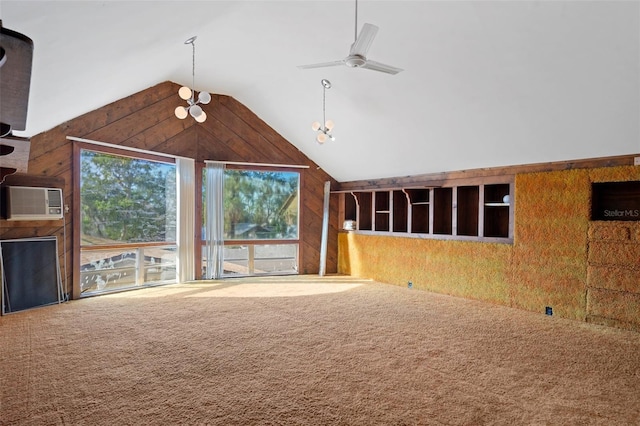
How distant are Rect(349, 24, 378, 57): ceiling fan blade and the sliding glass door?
4453 mm

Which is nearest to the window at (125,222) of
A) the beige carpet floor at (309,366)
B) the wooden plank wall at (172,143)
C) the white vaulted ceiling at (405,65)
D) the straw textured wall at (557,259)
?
the wooden plank wall at (172,143)

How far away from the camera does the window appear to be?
5.67 m

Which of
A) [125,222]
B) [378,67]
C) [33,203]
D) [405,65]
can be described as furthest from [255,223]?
[378,67]

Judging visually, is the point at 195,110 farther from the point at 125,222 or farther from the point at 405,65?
the point at 125,222

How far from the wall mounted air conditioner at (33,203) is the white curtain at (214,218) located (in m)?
2.36

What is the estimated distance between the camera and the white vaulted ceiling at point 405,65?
2996 mm

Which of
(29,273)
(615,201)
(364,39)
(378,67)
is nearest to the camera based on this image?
(364,39)

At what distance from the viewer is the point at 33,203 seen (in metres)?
4.84

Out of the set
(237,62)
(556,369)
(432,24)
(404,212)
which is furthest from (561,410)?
(237,62)

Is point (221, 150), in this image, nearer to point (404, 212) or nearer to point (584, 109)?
point (404, 212)

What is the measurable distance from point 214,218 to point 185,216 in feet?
1.68

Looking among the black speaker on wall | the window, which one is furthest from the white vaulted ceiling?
the black speaker on wall

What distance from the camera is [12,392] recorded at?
267cm

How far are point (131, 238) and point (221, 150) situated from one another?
2.22 m
